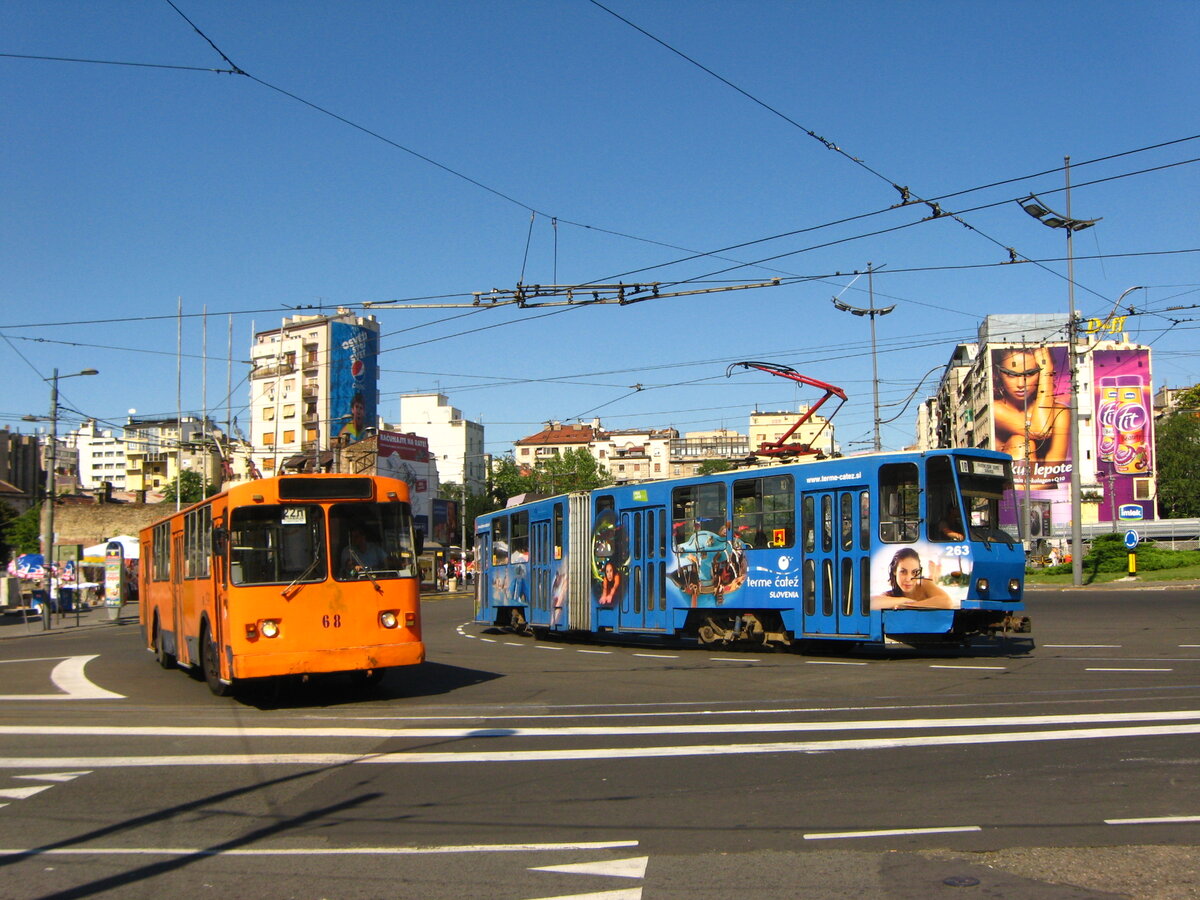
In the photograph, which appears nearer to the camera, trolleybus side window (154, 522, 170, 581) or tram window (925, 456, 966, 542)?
tram window (925, 456, 966, 542)

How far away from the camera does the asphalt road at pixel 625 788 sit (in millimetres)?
6059

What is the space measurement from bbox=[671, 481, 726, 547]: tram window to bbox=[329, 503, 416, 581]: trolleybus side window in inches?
297

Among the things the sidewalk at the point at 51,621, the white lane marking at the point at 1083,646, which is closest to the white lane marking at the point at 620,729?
the white lane marking at the point at 1083,646

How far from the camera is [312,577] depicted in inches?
530

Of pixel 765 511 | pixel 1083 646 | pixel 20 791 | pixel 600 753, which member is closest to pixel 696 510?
pixel 765 511

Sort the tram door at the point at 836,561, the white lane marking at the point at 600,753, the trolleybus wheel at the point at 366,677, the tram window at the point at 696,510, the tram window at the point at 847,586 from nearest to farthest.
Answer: the white lane marking at the point at 600,753 → the trolleybus wheel at the point at 366,677 → the tram door at the point at 836,561 → the tram window at the point at 847,586 → the tram window at the point at 696,510

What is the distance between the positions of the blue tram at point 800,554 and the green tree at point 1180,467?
90790 mm

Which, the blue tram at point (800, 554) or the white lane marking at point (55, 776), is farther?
the blue tram at point (800, 554)

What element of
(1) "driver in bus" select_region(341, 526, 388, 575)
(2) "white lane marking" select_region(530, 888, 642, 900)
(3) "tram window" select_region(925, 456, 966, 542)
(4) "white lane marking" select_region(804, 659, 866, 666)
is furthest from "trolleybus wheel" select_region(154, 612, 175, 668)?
(2) "white lane marking" select_region(530, 888, 642, 900)

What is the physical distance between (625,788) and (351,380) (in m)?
90.8

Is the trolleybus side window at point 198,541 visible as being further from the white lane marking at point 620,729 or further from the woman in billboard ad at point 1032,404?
the woman in billboard ad at point 1032,404

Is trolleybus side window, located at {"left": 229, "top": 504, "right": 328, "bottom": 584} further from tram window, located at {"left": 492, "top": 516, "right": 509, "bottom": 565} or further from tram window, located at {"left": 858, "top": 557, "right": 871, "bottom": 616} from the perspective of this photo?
tram window, located at {"left": 492, "top": 516, "right": 509, "bottom": 565}

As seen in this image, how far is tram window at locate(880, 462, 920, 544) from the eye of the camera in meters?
17.1

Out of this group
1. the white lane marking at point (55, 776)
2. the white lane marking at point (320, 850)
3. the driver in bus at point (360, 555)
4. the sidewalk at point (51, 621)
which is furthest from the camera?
the sidewalk at point (51, 621)
